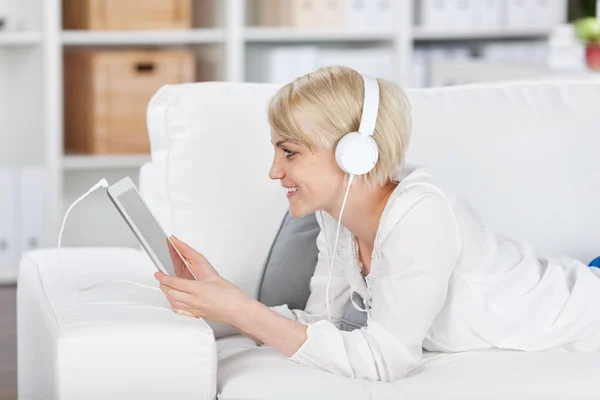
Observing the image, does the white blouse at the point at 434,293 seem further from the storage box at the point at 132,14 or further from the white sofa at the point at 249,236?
the storage box at the point at 132,14

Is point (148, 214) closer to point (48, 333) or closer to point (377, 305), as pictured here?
point (48, 333)

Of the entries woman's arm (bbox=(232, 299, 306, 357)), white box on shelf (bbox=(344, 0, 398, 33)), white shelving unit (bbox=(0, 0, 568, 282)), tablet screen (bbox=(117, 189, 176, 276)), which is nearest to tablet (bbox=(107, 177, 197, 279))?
tablet screen (bbox=(117, 189, 176, 276))

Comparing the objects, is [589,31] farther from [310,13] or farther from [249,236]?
[249,236]

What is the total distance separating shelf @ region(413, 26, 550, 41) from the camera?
3811 millimetres

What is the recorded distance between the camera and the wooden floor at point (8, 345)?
8.19ft

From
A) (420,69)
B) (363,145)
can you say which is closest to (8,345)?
(363,145)

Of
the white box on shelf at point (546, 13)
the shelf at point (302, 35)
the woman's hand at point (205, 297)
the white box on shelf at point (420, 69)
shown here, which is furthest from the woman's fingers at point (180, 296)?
the white box on shelf at point (546, 13)

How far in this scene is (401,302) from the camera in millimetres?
1479

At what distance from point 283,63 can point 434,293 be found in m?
2.20

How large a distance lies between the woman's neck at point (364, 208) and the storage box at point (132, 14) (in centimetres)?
200

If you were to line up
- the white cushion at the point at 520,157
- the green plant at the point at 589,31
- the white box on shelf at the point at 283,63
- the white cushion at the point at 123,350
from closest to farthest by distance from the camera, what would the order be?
the white cushion at the point at 123,350
the white cushion at the point at 520,157
the green plant at the point at 589,31
the white box on shelf at the point at 283,63

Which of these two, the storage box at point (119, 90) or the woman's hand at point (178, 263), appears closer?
the woman's hand at point (178, 263)

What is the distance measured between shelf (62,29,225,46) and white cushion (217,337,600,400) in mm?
2017

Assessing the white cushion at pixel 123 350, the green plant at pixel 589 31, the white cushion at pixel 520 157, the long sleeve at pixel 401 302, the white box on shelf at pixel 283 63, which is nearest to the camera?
the white cushion at pixel 123 350
